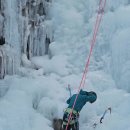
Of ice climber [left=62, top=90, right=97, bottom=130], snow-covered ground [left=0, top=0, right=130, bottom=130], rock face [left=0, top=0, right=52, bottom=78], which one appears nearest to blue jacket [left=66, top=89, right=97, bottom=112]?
ice climber [left=62, top=90, right=97, bottom=130]

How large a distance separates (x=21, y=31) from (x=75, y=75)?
141cm

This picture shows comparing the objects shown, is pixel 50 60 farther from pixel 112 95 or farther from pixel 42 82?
pixel 112 95

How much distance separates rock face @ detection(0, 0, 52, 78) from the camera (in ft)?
30.7

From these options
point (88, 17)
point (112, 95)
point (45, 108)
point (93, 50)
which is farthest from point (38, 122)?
point (88, 17)

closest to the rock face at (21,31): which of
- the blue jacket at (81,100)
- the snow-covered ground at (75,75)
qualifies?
the snow-covered ground at (75,75)

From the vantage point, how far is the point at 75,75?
9.60 metres

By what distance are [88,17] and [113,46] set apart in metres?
1.06

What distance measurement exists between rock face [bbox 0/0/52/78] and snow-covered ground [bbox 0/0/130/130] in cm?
17

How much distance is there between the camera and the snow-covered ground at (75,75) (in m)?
8.36

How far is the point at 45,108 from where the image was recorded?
8664 mm

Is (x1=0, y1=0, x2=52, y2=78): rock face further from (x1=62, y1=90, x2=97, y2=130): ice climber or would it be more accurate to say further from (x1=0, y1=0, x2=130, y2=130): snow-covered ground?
(x1=62, y1=90, x2=97, y2=130): ice climber

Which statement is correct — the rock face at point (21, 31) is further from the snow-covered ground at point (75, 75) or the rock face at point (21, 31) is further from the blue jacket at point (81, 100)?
the blue jacket at point (81, 100)

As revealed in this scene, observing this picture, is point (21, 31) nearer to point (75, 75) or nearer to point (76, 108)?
point (75, 75)

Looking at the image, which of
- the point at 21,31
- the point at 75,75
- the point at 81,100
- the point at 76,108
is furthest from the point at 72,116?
the point at 21,31
